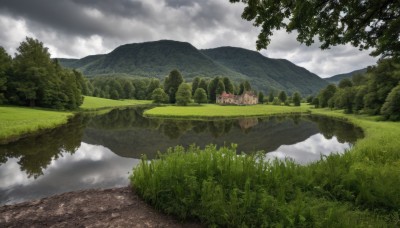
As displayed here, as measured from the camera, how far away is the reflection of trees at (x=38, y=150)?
1657 centimetres

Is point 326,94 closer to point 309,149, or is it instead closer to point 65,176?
point 309,149

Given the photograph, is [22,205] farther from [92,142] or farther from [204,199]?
[92,142]

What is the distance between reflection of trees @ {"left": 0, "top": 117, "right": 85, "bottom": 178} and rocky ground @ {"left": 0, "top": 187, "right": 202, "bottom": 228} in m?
7.55

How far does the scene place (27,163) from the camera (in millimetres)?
17016

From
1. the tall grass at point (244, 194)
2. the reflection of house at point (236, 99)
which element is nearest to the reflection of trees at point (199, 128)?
the tall grass at point (244, 194)

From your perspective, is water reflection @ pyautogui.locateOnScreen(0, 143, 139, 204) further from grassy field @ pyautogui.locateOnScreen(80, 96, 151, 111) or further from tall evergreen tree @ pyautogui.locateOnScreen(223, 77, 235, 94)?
tall evergreen tree @ pyautogui.locateOnScreen(223, 77, 235, 94)

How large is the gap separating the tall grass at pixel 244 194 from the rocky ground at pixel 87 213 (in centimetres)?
43

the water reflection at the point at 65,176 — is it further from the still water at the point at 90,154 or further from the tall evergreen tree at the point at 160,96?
the tall evergreen tree at the point at 160,96

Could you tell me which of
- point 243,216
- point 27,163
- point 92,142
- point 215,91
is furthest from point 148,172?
point 215,91

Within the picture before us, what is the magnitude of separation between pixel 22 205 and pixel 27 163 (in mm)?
10397

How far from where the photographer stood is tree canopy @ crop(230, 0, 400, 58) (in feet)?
25.1

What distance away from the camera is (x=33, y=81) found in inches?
2009

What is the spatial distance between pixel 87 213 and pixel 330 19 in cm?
1007

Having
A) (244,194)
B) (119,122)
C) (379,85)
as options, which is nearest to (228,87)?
(379,85)
